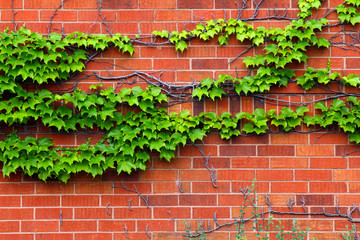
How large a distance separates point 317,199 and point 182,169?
3.54ft

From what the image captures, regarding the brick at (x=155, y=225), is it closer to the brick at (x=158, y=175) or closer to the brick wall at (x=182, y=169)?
the brick wall at (x=182, y=169)

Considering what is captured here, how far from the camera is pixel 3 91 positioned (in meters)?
2.96

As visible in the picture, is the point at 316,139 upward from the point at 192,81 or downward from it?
downward

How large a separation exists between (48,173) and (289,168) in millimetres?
1866

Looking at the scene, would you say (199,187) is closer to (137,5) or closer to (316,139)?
(316,139)

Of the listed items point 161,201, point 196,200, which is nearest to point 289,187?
point 196,200

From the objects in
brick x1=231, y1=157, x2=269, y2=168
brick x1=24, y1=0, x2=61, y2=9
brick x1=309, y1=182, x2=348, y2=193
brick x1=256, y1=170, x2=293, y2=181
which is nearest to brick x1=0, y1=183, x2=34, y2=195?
brick x1=24, y1=0, x2=61, y2=9

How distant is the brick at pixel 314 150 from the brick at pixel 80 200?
1.64 m

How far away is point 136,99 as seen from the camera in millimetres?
2914

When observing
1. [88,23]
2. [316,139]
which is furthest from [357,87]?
[88,23]

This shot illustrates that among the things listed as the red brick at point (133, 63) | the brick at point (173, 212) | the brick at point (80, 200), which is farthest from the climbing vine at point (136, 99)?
the brick at point (173, 212)

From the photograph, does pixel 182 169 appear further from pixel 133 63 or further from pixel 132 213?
pixel 133 63

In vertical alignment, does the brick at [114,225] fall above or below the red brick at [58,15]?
below

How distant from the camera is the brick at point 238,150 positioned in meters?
3.02
